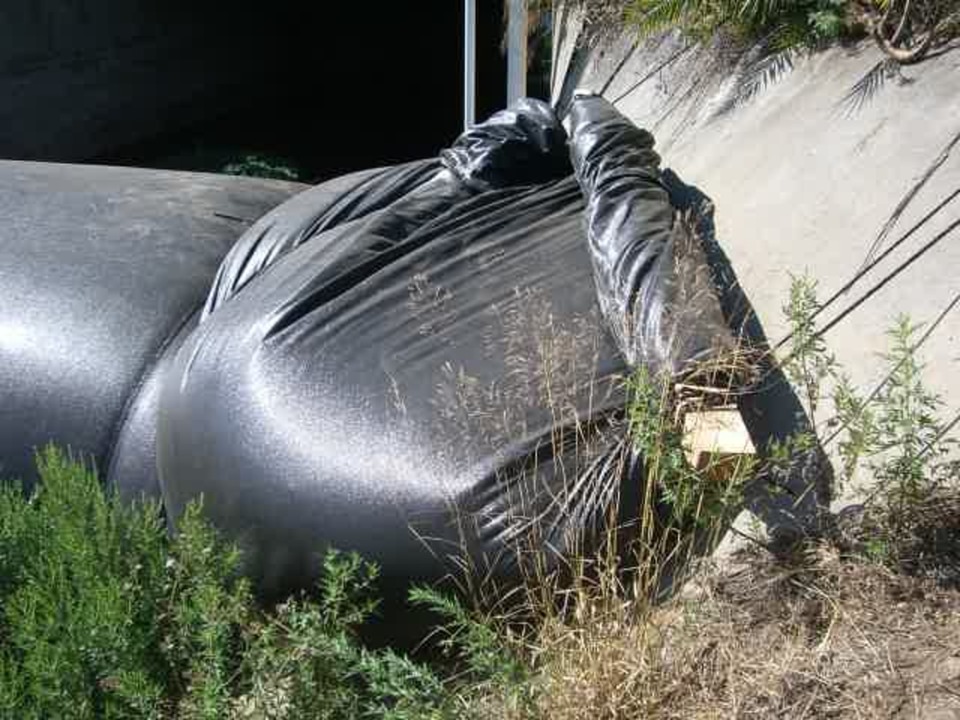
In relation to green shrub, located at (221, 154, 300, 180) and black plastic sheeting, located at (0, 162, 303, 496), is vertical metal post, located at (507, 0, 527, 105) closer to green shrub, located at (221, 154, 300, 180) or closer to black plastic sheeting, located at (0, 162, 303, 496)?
green shrub, located at (221, 154, 300, 180)

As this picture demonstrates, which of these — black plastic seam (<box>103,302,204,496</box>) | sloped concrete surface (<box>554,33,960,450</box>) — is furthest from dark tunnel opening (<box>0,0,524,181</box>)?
black plastic seam (<box>103,302,204,496</box>)

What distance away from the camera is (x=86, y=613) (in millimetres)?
2752

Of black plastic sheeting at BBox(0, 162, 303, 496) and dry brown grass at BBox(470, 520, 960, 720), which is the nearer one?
dry brown grass at BBox(470, 520, 960, 720)

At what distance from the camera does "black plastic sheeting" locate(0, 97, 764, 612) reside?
2961mm

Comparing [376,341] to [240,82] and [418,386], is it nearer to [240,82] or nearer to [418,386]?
[418,386]

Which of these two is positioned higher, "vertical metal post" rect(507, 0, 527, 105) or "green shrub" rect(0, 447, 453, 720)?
"vertical metal post" rect(507, 0, 527, 105)

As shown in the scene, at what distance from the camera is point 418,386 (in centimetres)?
316

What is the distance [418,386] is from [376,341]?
252 mm

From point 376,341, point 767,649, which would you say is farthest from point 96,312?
point 767,649

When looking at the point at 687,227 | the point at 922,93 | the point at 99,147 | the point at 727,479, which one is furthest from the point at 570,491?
the point at 99,147

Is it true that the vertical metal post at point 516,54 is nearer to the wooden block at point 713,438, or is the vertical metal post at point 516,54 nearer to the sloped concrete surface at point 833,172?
the sloped concrete surface at point 833,172

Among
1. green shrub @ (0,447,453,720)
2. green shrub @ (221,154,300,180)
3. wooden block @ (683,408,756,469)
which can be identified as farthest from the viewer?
green shrub @ (221,154,300,180)

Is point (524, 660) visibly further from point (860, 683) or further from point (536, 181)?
point (536, 181)

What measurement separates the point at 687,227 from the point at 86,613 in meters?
2.16
